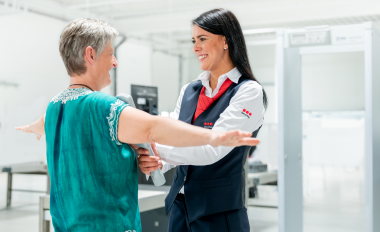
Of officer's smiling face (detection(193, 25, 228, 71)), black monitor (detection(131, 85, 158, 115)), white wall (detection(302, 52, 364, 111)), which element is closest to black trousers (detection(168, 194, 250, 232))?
officer's smiling face (detection(193, 25, 228, 71))

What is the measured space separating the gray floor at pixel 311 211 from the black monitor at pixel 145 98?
1715 millimetres

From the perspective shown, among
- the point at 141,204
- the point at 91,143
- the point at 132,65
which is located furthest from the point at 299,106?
the point at 132,65

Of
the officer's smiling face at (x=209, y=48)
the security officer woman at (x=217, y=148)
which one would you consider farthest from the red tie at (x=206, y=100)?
the officer's smiling face at (x=209, y=48)

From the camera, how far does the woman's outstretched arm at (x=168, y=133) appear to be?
3.13ft

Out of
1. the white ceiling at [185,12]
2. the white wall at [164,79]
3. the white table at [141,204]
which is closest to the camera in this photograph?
the white table at [141,204]

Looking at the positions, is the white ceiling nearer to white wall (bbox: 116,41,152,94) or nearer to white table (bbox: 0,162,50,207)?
white wall (bbox: 116,41,152,94)

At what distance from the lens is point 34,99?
4.99 meters

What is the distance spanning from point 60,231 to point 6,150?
3.63 m

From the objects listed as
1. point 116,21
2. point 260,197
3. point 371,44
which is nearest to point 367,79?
point 371,44

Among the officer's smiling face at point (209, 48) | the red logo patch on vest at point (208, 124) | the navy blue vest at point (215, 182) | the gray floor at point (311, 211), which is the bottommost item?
the gray floor at point (311, 211)

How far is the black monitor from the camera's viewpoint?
14.9 ft

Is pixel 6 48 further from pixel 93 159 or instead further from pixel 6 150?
pixel 93 159

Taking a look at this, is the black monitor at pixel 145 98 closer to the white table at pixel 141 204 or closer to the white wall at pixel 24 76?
the white wall at pixel 24 76

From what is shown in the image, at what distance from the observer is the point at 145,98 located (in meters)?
4.64
